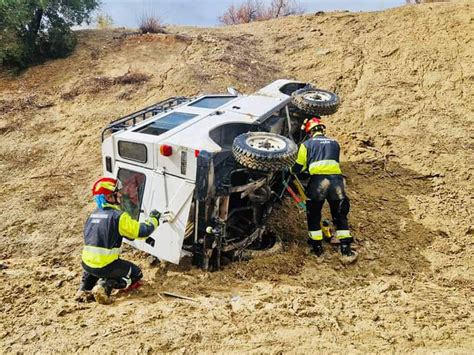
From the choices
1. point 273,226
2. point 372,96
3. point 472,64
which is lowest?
point 273,226

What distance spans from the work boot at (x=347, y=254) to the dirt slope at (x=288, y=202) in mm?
86

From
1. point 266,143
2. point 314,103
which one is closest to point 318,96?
point 314,103

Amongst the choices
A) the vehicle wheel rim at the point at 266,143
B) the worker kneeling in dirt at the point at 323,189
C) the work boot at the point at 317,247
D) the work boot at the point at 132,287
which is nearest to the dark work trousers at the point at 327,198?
the worker kneeling in dirt at the point at 323,189

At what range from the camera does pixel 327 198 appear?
5090 mm

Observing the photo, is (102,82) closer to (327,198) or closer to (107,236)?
(107,236)

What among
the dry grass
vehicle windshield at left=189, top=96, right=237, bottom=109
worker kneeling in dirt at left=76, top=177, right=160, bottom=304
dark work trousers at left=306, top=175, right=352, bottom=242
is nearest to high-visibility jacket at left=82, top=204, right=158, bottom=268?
worker kneeling in dirt at left=76, top=177, right=160, bottom=304

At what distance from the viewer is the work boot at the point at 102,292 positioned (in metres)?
4.16

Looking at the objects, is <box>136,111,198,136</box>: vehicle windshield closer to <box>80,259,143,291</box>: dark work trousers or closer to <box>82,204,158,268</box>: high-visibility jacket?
<box>82,204,158,268</box>: high-visibility jacket

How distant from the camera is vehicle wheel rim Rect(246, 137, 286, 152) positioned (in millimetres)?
4562

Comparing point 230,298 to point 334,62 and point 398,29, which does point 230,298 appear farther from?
point 398,29

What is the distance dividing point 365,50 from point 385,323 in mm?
8980

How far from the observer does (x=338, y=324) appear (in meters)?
3.73

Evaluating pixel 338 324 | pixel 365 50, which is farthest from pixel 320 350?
pixel 365 50

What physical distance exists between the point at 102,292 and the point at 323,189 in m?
2.78
